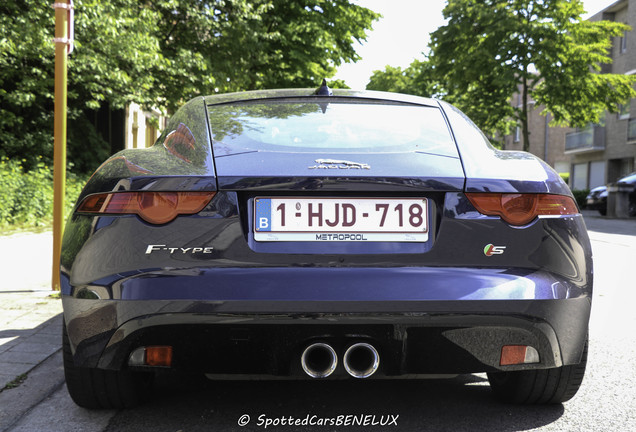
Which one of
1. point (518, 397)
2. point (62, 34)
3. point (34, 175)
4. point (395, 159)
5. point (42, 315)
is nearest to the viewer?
point (395, 159)

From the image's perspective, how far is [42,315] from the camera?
504 cm

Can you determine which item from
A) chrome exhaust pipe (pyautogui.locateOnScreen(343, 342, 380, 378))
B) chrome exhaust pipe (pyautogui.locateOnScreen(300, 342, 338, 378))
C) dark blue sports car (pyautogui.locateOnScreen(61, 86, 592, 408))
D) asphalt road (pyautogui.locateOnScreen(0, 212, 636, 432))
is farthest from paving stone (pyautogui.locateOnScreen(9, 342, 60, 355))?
chrome exhaust pipe (pyautogui.locateOnScreen(343, 342, 380, 378))

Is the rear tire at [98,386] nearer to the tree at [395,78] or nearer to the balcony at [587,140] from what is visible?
the tree at [395,78]

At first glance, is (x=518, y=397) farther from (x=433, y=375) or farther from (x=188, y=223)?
(x=188, y=223)

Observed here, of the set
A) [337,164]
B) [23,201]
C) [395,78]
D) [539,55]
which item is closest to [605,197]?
[539,55]

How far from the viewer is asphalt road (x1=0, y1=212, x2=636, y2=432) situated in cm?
296

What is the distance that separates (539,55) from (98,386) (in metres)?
22.5

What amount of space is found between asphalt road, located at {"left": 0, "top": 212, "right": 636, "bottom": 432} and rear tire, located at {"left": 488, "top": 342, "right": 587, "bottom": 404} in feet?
0.18

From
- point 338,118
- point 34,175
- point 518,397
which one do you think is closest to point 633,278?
point 518,397

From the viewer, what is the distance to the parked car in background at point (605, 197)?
75.5 feet

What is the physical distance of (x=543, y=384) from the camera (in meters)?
3.10

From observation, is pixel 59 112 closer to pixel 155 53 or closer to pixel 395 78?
pixel 155 53

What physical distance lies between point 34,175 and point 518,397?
12913 millimetres

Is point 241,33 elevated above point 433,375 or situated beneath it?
elevated above
